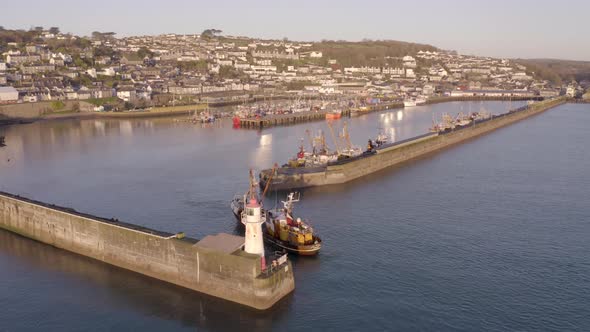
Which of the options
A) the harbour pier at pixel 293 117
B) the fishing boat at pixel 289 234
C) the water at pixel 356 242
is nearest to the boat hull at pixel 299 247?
the fishing boat at pixel 289 234

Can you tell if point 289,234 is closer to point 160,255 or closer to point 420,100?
point 160,255

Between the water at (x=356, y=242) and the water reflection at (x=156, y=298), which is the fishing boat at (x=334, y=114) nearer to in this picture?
the water at (x=356, y=242)

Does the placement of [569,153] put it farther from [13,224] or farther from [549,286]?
[13,224]

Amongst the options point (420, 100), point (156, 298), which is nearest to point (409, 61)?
point (420, 100)

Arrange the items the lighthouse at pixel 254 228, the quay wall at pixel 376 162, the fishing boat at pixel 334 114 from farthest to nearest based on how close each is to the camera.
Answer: the fishing boat at pixel 334 114 < the quay wall at pixel 376 162 < the lighthouse at pixel 254 228

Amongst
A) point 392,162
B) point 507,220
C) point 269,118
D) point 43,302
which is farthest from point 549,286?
point 269,118
